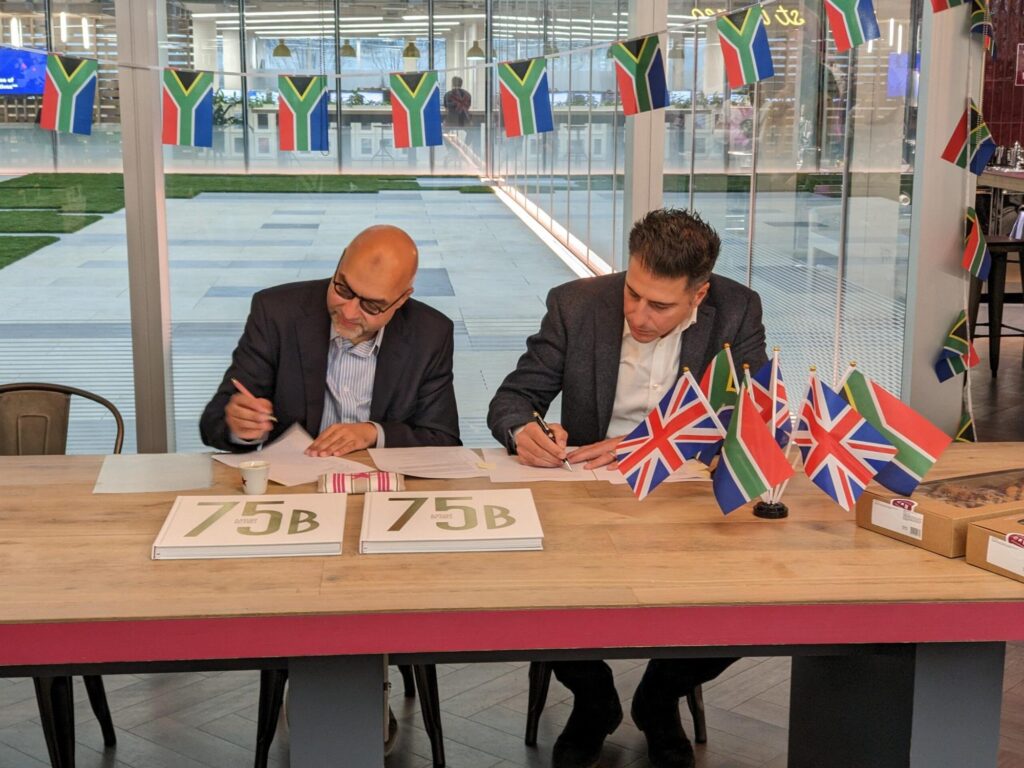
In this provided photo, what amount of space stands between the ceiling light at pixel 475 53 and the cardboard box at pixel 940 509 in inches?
113

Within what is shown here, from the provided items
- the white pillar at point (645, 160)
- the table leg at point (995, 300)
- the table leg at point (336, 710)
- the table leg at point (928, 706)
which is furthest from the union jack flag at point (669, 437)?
the table leg at point (995, 300)

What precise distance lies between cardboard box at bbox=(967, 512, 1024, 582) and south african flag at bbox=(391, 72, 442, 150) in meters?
2.34

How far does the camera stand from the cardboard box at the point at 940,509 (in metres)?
2.15

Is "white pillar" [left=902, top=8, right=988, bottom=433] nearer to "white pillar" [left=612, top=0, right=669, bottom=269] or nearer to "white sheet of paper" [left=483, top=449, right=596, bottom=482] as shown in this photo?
"white pillar" [left=612, top=0, right=669, bottom=269]

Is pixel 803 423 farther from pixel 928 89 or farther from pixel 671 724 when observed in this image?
pixel 928 89

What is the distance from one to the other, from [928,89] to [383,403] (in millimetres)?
2444

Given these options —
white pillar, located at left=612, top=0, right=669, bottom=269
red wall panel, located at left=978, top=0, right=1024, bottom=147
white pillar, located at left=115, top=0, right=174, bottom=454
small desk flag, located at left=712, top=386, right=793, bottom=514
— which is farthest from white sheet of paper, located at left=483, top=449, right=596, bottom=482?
red wall panel, located at left=978, top=0, right=1024, bottom=147

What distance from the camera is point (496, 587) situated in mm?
1976

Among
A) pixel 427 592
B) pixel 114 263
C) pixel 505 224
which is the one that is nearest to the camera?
pixel 427 592

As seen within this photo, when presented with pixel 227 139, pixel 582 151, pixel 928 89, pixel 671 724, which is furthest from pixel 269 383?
pixel 582 151

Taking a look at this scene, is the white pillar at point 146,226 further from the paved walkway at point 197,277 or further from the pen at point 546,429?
the pen at point 546,429

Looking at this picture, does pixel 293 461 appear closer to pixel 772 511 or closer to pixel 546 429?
pixel 546 429

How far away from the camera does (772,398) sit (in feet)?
8.13

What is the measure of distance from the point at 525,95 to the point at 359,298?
124cm
